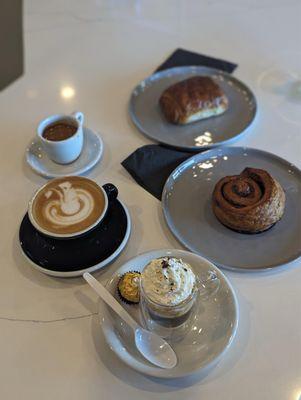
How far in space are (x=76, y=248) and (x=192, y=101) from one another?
1.67ft

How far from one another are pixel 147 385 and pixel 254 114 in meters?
0.74

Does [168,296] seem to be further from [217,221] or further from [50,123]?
[50,123]

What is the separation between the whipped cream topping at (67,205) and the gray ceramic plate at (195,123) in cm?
29

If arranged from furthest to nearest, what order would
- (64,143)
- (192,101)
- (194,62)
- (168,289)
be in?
(194,62) < (192,101) < (64,143) < (168,289)

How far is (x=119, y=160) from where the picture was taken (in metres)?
1.01

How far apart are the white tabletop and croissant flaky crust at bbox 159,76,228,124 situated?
0.11 metres

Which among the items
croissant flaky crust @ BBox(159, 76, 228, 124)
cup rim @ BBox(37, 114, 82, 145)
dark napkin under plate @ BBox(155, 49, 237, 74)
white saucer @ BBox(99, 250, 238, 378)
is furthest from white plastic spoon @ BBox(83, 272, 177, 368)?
dark napkin under plate @ BBox(155, 49, 237, 74)

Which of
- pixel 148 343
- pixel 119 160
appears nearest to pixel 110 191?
pixel 119 160

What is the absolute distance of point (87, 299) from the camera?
0.76 m

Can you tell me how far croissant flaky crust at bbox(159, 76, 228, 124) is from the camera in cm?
106

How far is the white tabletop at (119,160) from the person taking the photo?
665mm

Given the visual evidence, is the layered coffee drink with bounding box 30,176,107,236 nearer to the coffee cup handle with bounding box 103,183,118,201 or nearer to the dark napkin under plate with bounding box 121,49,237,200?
the coffee cup handle with bounding box 103,183,118,201

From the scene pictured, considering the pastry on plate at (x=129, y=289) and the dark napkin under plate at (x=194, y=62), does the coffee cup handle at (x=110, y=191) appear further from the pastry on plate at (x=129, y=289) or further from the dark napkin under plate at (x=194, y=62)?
the dark napkin under plate at (x=194, y=62)

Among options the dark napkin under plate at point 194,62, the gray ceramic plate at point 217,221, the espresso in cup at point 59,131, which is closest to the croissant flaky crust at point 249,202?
the gray ceramic plate at point 217,221
